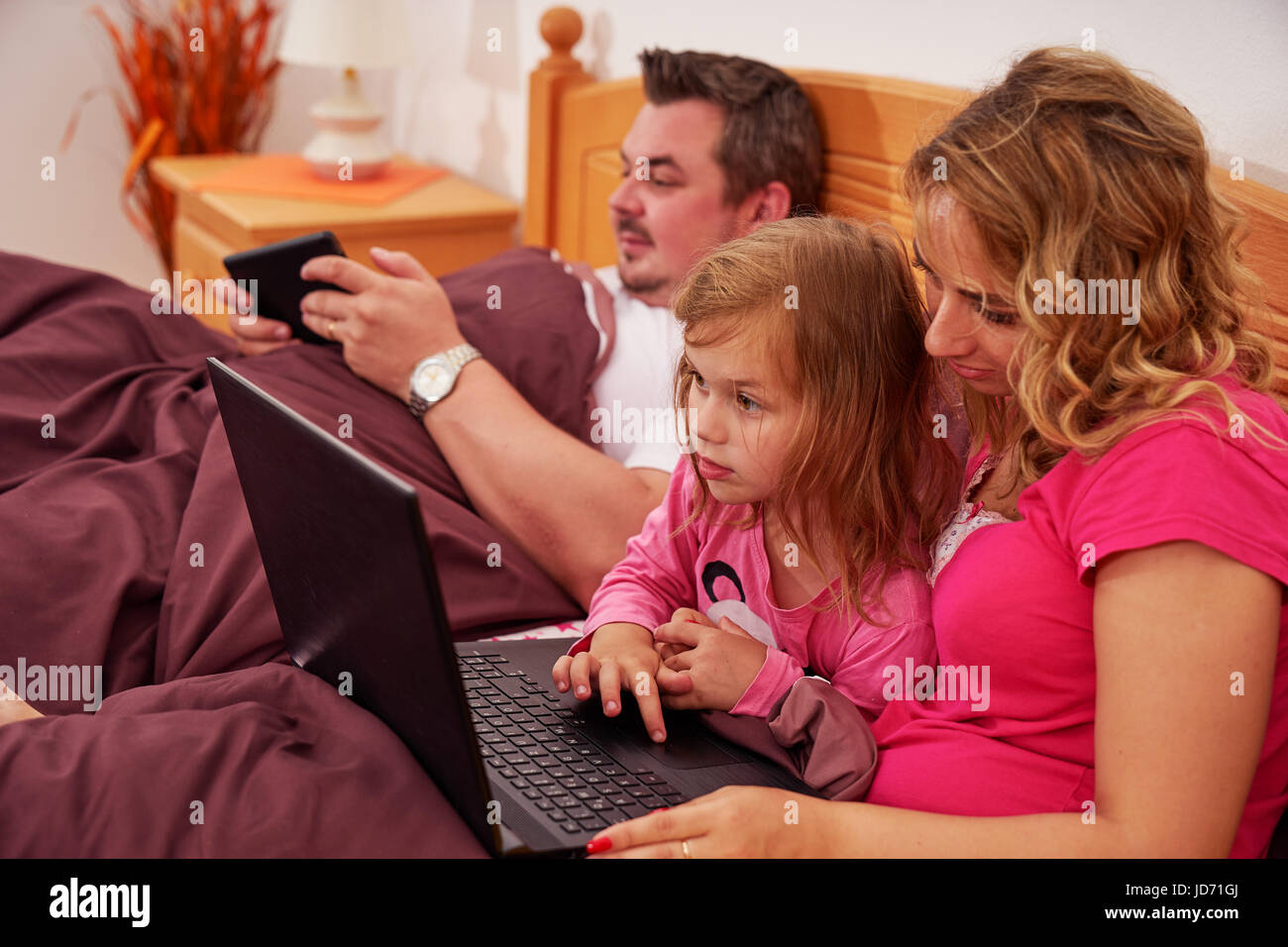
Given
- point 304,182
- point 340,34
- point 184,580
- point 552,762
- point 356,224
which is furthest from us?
point 304,182

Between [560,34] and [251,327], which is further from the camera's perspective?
[560,34]

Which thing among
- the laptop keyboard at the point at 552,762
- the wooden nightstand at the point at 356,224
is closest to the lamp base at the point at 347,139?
the wooden nightstand at the point at 356,224

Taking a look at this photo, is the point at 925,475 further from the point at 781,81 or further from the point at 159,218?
the point at 159,218

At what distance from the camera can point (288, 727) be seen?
0.98 m

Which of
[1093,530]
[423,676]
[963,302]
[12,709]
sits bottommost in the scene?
[12,709]

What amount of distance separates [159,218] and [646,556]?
8.08 ft

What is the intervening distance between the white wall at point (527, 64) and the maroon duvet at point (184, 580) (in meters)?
0.53

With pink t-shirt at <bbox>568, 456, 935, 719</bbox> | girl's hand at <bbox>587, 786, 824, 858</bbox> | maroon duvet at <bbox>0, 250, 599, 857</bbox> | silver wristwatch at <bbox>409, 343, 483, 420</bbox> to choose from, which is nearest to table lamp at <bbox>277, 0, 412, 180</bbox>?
maroon duvet at <bbox>0, 250, 599, 857</bbox>

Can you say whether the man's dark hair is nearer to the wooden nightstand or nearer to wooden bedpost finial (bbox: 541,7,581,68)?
wooden bedpost finial (bbox: 541,7,581,68)

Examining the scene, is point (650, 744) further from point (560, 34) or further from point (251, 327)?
point (560, 34)

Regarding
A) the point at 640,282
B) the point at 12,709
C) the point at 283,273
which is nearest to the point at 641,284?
the point at 640,282

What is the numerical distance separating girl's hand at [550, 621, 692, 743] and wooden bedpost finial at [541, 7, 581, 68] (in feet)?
4.87

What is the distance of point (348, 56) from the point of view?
8.45 feet

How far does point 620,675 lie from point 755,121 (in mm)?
927
